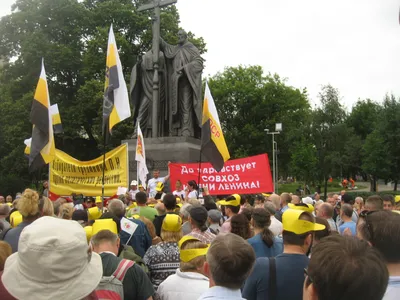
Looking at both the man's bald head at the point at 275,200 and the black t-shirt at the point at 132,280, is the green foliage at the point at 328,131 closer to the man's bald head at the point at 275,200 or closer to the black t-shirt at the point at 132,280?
the man's bald head at the point at 275,200

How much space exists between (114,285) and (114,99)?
7082 mm

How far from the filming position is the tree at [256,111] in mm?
50438

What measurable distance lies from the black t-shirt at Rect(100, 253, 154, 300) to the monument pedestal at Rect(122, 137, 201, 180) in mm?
12370

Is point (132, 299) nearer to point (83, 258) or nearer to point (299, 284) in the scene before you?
point (299, 284)

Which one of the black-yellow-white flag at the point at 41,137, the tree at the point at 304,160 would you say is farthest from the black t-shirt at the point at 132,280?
the tree at the point at 304,160

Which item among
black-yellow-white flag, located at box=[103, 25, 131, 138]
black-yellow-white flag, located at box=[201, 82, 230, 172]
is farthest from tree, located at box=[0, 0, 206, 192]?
black-yellow-white flag, located at box=[103, 25, 131, 138]

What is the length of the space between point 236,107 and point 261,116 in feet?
9.43

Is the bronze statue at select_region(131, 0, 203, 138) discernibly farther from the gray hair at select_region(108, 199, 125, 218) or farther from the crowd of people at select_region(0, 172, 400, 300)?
the gray hair at select_region(108, 199, 125, 218)

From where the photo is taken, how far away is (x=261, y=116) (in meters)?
52.0

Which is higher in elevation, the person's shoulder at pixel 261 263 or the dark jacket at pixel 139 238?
the person's shoulder at pixel 261 263

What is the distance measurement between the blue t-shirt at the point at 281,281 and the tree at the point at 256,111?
1785 inches

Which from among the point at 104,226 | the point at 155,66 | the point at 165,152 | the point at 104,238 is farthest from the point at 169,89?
the point at 104,238

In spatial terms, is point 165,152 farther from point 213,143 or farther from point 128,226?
point 128,226

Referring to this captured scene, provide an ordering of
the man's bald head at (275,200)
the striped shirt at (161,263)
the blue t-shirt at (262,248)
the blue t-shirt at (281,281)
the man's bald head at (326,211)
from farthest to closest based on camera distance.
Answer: the man's bald head at (275,200)
the man's bald head at (326,211)
the blue t-shirt at (262,248)
the striped shirt at (161,263)
the blue t-shirt at (281,281)
